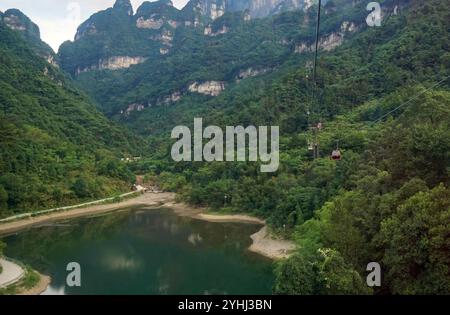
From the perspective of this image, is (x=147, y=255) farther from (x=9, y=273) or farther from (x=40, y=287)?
(x=9, y=273)

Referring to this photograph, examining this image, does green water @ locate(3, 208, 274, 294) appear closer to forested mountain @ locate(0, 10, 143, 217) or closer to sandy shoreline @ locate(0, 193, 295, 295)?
sandy shoreline @ locate(0, 193, 295, 295)

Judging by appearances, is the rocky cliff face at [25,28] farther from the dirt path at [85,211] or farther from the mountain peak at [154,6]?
the dirt path at [85,211]

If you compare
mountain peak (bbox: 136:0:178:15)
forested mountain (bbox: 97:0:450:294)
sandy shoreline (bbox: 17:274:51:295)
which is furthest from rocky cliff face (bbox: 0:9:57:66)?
sandy shoreline (bbox: 17:274:51:295)

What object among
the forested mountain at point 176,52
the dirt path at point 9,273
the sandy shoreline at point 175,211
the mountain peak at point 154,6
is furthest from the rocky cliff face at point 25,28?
the dirt path at point 9,273

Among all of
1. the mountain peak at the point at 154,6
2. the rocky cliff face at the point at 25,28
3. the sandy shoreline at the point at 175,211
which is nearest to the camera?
the sandy shoreline at the point at 175,211
